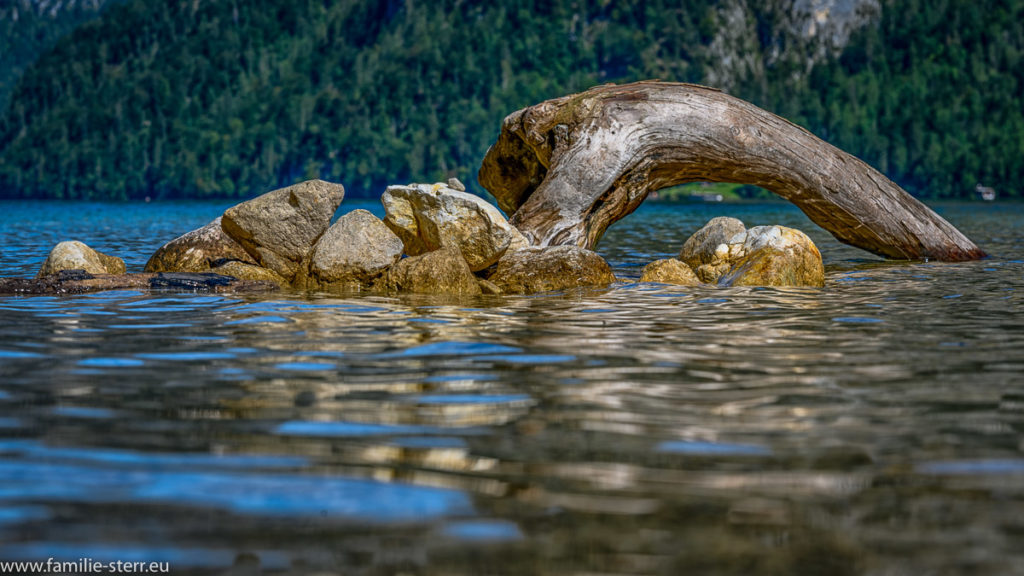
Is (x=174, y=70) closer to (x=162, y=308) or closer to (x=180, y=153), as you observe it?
(x=180, y=153)

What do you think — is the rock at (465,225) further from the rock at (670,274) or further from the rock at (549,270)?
the rock at (670,274)

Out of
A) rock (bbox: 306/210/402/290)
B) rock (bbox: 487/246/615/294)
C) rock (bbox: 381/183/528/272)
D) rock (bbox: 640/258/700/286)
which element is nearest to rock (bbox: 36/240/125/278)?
rock (bbox: 306/210/402/290)

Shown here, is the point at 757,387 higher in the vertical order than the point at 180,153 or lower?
lower

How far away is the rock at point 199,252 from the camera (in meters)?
15.0

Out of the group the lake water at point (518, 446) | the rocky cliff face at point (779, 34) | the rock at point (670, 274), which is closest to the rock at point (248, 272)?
the lake water at point (518, 446)

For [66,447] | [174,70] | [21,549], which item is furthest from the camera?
[174,70]

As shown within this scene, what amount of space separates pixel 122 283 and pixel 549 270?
18.8 feet

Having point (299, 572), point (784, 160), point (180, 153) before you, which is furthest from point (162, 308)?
point (180, 153)

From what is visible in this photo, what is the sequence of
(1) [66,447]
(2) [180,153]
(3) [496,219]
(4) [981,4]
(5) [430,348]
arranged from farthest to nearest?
(2) [180,153] → (4) [981,4] → (3) [496,219] → (5) [430,348] → (1) [66,447]

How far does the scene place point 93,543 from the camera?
11.3ft

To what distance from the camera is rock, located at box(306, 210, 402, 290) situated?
13711mm

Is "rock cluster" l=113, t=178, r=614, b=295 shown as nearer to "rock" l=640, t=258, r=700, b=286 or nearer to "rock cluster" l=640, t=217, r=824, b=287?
"rock" l=640, t=258, r=700, b=286

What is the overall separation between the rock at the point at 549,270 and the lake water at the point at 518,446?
4.04 meters

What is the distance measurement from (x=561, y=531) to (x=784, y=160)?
45.5 ft
